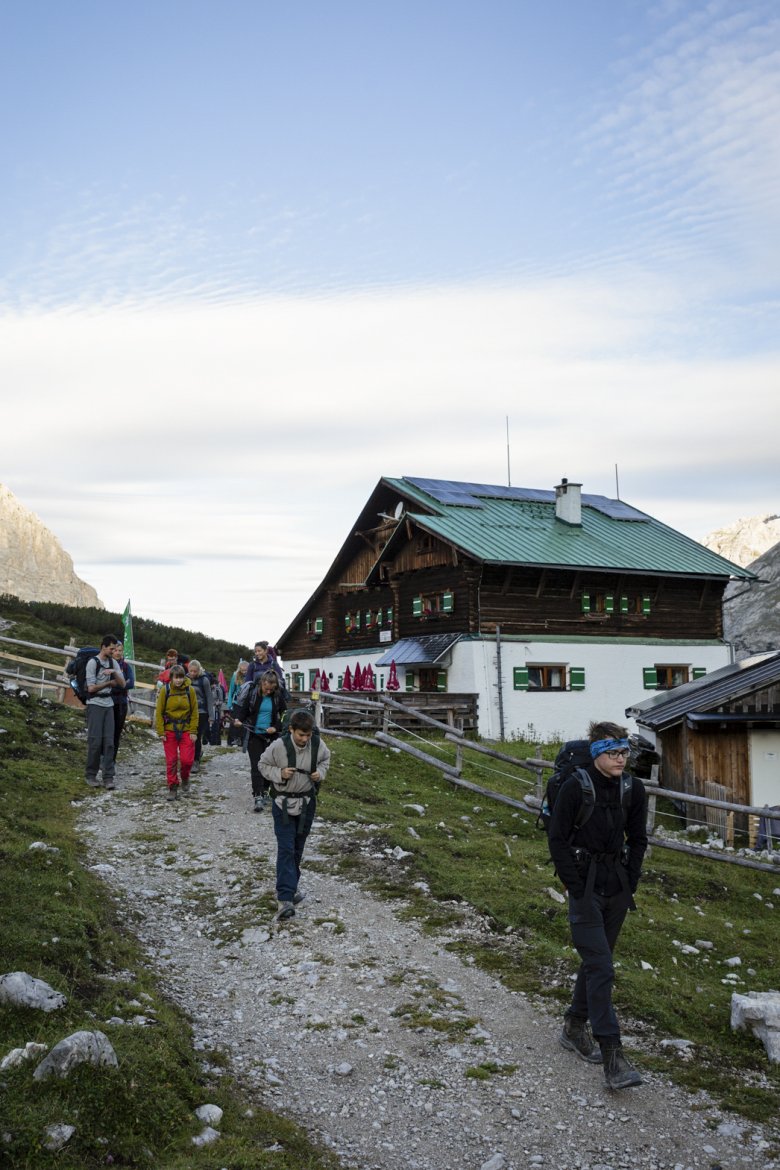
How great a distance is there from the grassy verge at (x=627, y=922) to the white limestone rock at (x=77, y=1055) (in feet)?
11.8

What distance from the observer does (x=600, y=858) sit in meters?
6.58

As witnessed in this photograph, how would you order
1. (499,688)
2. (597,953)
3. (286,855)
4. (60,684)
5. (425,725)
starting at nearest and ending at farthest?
1. (597,953)
2. (286,855)
3. (60,684)
4. (425,725)
5. (499,688)

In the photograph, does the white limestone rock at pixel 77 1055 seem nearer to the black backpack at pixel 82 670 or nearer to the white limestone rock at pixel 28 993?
the white limestone rock at pixel 28 993

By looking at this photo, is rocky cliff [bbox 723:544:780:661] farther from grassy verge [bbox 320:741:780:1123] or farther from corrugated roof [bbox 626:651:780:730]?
grassy verge [bbox 320:741:780:1123]

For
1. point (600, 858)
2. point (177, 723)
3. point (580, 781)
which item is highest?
point (580, 781)

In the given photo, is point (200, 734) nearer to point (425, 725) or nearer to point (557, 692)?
point (425, 725)

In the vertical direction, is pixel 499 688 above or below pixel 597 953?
above

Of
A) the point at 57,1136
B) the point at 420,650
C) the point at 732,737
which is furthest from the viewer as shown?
the point at 420,650

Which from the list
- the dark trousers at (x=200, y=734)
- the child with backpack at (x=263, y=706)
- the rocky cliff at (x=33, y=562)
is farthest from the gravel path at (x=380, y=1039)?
the rocky cliff at (x=33, y=562)

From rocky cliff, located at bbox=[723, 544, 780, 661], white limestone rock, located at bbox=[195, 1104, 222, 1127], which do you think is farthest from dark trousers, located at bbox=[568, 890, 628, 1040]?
rocky cliff, located at bbox=[723, 544, 780, 661]

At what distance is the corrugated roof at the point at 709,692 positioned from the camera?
74.0ft

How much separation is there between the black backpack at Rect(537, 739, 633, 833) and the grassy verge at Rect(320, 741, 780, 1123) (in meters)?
1.82

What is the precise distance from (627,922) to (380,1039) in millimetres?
4454

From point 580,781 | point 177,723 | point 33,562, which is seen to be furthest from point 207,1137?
point 33,562
